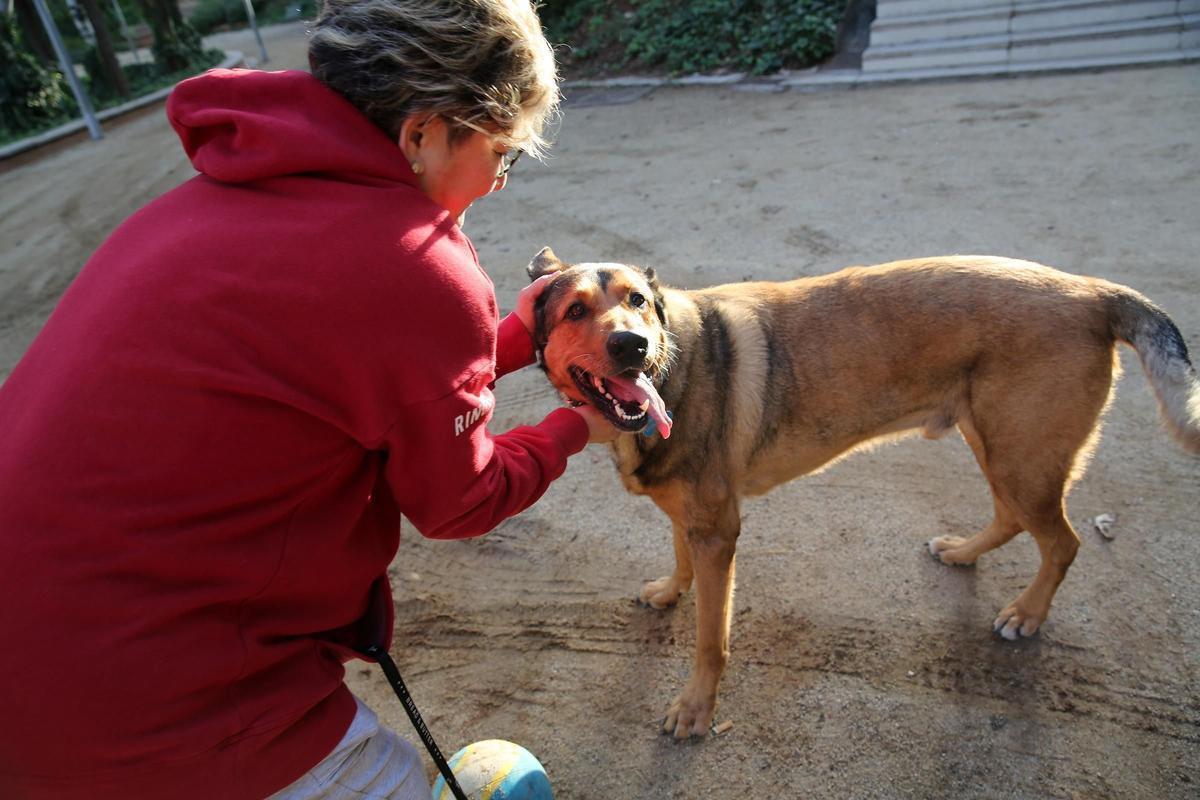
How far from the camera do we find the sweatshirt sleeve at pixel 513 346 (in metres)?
2.78

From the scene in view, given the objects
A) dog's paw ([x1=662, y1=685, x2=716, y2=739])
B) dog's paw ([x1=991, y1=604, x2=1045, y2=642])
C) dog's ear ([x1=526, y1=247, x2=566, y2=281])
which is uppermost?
dog's ear ([x1=526, y1=247, x2=566, y2=281])

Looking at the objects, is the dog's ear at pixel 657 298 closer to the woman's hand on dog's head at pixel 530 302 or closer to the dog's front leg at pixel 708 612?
the woman's hand on dog's head at pixel 530 302

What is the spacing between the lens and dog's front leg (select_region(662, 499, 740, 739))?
115 inches

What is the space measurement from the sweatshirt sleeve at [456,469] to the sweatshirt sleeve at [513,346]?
912 millimetres

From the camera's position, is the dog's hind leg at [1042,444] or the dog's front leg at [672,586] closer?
the dog's hind leg at [1042,444]

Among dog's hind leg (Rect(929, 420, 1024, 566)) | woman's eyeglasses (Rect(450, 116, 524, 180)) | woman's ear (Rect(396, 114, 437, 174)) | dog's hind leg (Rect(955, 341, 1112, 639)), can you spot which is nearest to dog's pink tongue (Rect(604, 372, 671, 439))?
woman's eyeglasses (Rect(450, 116, 524, 180))

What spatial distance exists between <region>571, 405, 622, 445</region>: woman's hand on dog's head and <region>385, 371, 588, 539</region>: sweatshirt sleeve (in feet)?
1.24

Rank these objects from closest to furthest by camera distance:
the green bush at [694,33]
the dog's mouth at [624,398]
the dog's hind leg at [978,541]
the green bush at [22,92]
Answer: the dog's mouth at [624,398]
the dog's hind leg at [978,541]
the green bush at [694,33]
the green bush at [22,92]

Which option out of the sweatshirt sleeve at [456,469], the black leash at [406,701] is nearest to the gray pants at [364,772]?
the black leash at [406,701]

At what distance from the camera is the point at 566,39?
15.0 metres

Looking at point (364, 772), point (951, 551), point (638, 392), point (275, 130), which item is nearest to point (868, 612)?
point (951, 551)

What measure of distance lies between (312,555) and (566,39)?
50.1 ft

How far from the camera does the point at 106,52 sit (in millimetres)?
17828

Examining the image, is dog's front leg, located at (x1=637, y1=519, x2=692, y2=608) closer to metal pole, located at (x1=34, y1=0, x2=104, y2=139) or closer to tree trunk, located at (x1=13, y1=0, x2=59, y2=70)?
metal pole, located at (x1=34, y1=0, x2=104, y2=139)
